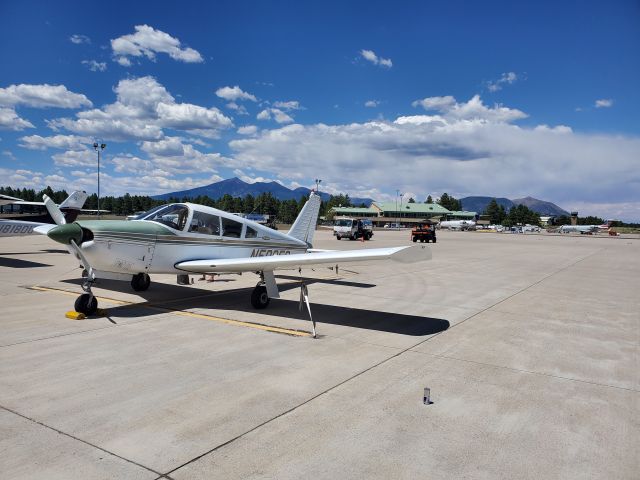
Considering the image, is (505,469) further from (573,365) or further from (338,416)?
(573,365)

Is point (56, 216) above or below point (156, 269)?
above

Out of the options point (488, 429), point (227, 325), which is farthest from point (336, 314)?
point (488, 429)

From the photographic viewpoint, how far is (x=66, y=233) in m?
8.05

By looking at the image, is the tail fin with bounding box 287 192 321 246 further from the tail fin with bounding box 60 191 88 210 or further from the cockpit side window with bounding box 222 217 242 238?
the tail fin with bounding box 60 191 88 210

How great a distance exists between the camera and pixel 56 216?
9.73 metres

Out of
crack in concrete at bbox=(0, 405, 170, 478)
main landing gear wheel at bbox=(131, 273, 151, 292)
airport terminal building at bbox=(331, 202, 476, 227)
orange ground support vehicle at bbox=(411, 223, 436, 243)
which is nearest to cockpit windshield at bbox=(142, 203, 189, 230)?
main landing gear wheel at bbox=(131, 273, 151, 292)

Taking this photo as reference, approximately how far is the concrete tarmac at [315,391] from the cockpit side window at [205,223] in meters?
1.84

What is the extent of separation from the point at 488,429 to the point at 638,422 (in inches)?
69.9

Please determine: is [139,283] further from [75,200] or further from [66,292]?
[75,200]

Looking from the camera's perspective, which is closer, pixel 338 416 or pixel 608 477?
pixel 608 477

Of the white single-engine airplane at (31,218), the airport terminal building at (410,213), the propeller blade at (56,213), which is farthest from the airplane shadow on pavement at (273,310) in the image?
Result: the airport terminal building at (410,213)

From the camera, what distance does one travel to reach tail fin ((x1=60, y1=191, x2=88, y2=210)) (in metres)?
23.7

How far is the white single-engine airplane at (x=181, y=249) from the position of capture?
324 inches

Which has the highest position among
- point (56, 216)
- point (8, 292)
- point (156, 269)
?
point (56, 216)
